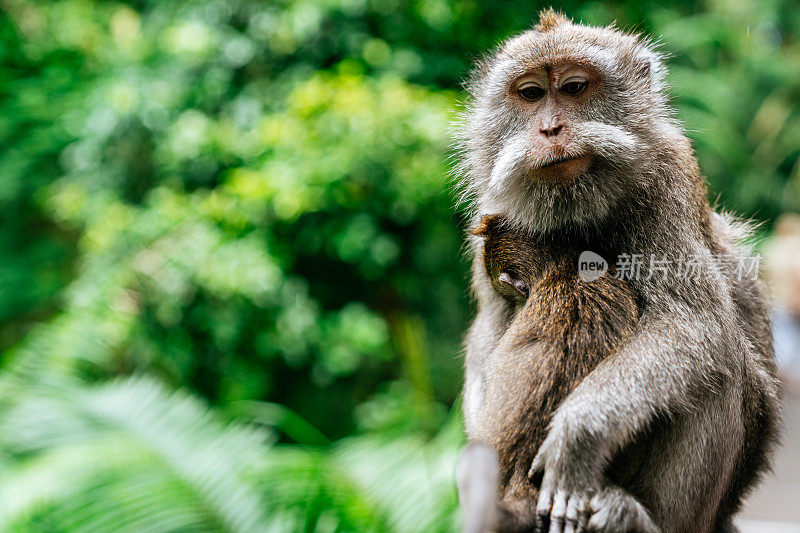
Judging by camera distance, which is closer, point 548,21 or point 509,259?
point 509,259

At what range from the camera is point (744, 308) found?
2.31 metres

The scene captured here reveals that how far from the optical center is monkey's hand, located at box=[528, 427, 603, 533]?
1688mm

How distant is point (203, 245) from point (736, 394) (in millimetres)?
3757

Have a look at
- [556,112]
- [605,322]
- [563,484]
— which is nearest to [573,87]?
[556,112]

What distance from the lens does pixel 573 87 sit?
80.3 inches

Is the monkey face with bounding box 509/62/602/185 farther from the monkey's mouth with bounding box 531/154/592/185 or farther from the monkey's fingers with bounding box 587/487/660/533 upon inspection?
the monkey's fingers with bounding box 587/487/660/533

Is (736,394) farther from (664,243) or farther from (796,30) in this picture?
(796,30)

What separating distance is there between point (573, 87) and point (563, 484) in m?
1.06

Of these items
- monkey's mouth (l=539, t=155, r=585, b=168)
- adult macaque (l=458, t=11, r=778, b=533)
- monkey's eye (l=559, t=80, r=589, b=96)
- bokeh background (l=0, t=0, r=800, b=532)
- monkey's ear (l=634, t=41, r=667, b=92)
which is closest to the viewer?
adult macaque (l=458, t=11, r=778, b=533)

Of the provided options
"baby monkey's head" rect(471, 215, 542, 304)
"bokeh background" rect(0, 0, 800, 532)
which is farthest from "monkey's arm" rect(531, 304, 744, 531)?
"bokeh background" rect(0, 0, 800, 532)

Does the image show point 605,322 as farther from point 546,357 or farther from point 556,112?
point 556,112

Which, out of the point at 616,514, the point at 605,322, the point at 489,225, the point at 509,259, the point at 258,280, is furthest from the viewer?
the point at 258,280

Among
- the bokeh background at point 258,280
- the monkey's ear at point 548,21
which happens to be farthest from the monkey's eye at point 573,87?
the bokeh background at point 258,280

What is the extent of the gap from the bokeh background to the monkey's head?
4.73ft
